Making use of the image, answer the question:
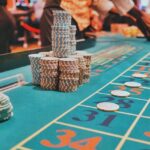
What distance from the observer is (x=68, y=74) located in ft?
5.98

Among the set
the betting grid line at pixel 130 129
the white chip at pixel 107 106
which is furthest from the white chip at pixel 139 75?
the white chip at pixel 107 106

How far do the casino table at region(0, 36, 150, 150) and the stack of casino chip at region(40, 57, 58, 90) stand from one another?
0.18ft

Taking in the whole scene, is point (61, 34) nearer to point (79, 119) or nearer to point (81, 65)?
point (81, 65)

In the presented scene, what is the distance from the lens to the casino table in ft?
3.79

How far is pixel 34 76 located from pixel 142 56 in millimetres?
1661

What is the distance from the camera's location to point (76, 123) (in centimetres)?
135

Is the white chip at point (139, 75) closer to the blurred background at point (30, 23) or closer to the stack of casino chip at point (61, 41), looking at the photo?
the stack of casino chip at point (61, 41)

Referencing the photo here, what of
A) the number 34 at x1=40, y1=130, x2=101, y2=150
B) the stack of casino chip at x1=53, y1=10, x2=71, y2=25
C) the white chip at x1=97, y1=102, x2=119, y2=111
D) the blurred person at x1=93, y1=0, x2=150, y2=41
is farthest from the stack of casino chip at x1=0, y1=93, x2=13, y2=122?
the blurred person at x1=93, y1=0, x2=150, y2=41

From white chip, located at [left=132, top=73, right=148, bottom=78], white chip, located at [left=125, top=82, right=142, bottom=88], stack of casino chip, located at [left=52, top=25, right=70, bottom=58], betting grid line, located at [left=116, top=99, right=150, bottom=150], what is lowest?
betting grid line, located at [left=116, top=99, right=150, bottom=150]

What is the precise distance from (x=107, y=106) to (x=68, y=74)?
0.38 metres

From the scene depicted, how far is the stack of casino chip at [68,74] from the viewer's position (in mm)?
1811

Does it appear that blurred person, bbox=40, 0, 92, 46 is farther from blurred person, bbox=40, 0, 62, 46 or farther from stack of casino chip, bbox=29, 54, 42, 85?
stack of casino chip, bbox=29, 54, 42, 85

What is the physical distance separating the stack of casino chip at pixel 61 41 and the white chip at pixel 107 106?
48 cm

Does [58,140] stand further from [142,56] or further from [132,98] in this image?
[142,56]
